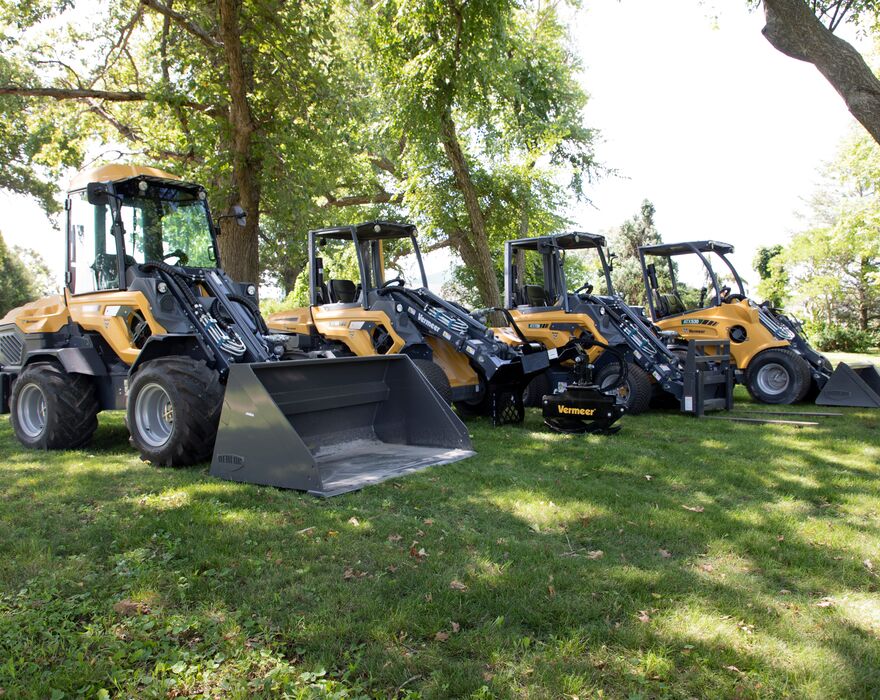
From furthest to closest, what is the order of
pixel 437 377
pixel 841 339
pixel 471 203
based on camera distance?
pixel 841 339 → pixel 471 203 → pixel 437 377

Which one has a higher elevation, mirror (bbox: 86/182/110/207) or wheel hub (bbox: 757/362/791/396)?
mirror (bbox: 86/182/110/207)

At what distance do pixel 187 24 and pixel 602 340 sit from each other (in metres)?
8.62

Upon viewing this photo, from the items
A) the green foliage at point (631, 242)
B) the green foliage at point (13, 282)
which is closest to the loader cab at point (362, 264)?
the green foliage at point (631, 242)

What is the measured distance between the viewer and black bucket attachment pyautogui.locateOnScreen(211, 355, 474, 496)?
5148 mm

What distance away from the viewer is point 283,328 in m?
10.0

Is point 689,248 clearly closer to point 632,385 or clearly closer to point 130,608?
point 632,385

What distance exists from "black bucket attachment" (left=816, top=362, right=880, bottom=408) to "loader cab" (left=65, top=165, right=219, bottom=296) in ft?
28.8

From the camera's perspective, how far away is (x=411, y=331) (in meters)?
8.95

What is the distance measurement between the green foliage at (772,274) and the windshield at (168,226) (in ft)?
86.1

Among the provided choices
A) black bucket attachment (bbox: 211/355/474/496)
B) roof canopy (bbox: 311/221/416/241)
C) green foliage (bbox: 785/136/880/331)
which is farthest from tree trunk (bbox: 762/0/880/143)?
green foliage (bbox: 785/136/880/331)

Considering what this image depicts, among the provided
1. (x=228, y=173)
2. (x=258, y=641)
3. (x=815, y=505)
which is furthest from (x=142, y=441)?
(x=228, y=173)

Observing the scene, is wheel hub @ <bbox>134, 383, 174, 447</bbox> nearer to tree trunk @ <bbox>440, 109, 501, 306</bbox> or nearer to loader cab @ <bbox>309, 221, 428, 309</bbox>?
loader cab @ <bbox>309, 221, 428, 309</bbox>

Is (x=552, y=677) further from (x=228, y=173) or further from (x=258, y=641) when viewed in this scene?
(x=228, y=173)

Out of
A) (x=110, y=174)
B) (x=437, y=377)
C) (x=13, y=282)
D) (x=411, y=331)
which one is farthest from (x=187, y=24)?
(x=13, y=282)
